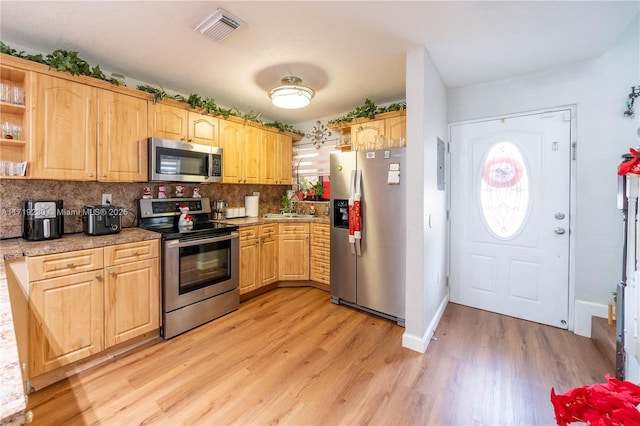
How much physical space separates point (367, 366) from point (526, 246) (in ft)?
6.78

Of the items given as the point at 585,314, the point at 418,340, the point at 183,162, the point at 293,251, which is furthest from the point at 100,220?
the point at 585,314

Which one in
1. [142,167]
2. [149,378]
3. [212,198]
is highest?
[142,167]

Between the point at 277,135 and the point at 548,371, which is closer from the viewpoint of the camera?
Result: the point at 548,371

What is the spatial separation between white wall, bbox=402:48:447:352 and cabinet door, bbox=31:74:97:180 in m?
2.70

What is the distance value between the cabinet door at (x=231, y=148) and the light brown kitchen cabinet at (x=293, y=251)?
90 cm

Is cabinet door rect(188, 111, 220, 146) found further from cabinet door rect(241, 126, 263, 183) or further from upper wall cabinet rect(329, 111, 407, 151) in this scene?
upper wall cabinet rect(329, 111, 407, 151)

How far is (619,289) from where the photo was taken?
1.79 meters

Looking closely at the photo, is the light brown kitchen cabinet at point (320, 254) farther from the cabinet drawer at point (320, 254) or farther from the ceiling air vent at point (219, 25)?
the ceiling air vent at point (219, 25)

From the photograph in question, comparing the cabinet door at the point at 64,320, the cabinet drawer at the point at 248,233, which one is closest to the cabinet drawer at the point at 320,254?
the cabinet drawer at the point at 248,233

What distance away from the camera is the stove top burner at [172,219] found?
8.99 feet

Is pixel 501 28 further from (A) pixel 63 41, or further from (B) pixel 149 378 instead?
(B) pixel 149 378

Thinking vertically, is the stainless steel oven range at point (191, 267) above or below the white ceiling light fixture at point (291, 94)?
below

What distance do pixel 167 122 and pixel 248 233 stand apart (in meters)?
1.47

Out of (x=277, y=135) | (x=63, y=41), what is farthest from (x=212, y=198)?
(x=63, y=41)
